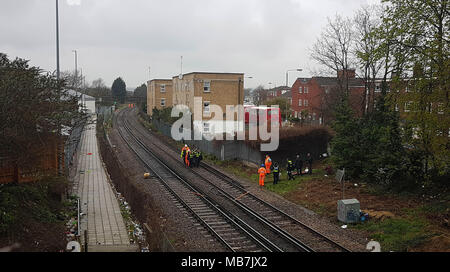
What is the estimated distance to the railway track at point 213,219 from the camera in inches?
451

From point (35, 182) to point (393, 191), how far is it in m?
14.7

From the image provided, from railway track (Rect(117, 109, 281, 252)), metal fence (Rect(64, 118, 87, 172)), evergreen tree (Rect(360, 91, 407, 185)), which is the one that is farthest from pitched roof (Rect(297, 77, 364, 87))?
metal fence (Rect(64, 118, 87, 172))

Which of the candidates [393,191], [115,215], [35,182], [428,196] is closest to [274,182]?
[393,191]

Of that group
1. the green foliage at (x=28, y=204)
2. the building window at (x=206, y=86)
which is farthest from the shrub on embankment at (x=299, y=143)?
the building window at (x=206, y=86)

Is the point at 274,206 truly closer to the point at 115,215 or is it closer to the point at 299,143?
the point at 115,215

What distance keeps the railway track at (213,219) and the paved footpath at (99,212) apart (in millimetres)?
2630

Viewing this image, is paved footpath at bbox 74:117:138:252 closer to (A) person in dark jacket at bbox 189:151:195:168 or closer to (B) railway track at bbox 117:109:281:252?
(B) railway track at bbox 117:109:281:252

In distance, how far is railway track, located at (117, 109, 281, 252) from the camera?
451 inches

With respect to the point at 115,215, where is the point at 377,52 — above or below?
above

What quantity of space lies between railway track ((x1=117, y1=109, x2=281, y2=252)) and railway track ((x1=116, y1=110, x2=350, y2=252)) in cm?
91

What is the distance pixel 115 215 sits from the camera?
1509 centimetres

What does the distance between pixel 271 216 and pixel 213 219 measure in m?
2.24
